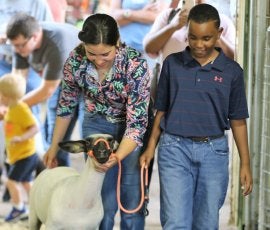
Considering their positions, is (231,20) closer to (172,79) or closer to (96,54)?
(172,79)

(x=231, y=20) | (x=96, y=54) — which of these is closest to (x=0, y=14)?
(x=96, y=54)

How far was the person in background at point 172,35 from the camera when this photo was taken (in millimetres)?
2977

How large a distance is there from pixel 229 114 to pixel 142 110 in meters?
0.35

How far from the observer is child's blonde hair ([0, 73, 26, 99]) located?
299cm

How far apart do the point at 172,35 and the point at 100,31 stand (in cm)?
97

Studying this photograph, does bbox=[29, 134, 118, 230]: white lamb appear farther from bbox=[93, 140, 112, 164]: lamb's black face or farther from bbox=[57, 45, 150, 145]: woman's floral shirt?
bbox=[57, 45, 150, 145]: woman's floral shirt

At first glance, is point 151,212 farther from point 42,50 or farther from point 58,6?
point 58,6

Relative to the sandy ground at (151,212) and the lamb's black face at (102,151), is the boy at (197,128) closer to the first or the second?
the lamb's black face at (102,151)

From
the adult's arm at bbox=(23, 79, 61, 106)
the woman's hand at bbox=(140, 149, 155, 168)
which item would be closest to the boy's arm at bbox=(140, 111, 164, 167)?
the woman's hand at bbox=(140, 149, 155, 168)

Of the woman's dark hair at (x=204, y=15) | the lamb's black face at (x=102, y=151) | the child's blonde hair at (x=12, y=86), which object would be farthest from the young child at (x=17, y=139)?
the woman's dark hair at (x=204, y=15)

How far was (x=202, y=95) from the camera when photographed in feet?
7.13

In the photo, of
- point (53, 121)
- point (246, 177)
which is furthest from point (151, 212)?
point (246, 177)

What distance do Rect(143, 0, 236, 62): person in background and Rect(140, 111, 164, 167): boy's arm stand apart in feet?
2.60

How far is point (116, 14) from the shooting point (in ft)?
9.72
